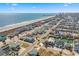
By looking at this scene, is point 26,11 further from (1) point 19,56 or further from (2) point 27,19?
(1) point 19,56

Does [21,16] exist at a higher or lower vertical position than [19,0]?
lower

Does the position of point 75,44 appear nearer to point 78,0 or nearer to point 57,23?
point 57,23

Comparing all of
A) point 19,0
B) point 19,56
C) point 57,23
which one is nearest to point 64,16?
point 57,23

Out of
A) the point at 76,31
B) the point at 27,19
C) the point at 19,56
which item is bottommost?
the point at 19,56

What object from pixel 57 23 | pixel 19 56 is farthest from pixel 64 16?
pixel 19 56

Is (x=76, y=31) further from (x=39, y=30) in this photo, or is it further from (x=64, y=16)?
(x=39, y=30)

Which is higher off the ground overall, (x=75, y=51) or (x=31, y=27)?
(x=31, y=27)

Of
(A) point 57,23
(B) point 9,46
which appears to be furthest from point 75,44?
(B) point 9,46

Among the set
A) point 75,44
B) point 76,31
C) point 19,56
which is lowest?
point 19,56
